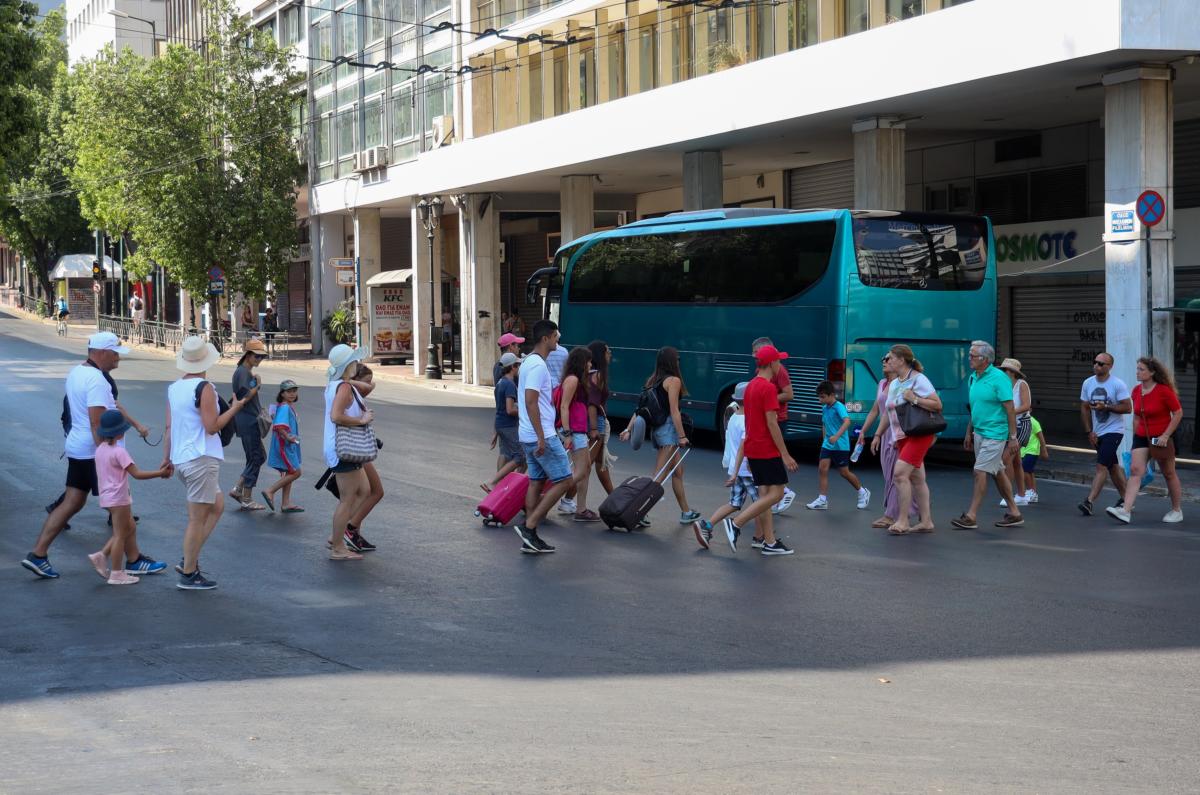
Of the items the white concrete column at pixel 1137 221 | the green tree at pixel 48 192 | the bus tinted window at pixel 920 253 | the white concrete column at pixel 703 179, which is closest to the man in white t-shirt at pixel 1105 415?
the white concrete column at pixel 1137 221

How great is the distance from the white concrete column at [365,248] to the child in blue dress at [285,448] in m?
31.1

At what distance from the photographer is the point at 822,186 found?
3177 cm

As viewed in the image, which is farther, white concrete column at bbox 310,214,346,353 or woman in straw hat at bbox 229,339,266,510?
white concrete column at bbox 310,214,346,353

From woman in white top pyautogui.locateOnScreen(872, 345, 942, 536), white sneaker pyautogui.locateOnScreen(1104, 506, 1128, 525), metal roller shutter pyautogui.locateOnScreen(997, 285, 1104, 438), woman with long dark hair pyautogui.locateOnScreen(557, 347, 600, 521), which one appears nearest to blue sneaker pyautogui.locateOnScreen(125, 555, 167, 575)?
woman with long dark hair pyautogui.locateOnScreen(557, 347, 600, 521)

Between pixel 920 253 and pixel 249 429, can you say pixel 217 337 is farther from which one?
pixel 249 429

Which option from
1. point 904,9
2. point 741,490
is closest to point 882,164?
point 904,9

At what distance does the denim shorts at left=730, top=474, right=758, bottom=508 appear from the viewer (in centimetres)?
1282

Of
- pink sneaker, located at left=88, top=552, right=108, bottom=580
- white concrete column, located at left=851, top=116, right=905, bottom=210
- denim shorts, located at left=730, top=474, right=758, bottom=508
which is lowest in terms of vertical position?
pink sneaker, located at left=88, top=552, right=108, bottom=580

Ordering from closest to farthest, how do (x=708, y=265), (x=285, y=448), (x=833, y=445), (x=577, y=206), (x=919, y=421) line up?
(x=919, y=421) < (x=285, y=448) < (x=833, y=445) < (x=708, y=265) < (x=577, y=206)

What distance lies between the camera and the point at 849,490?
17.2 m

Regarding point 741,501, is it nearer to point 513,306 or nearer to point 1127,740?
point 1127,740

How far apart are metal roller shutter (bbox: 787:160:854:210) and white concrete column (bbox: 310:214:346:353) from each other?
913 inches

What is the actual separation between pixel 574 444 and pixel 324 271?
130 ft

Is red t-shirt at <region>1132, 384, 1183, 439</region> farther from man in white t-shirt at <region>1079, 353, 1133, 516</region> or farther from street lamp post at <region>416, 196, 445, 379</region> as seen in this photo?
street lamp post at <region>416, 196, 445, 379</region>
